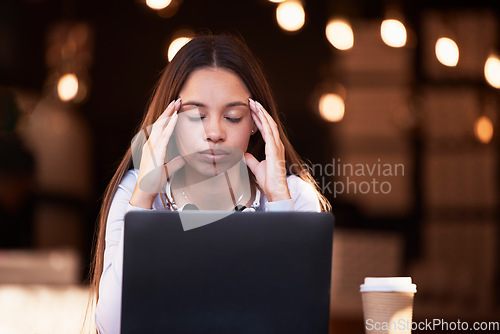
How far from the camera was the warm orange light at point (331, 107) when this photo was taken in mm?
4457

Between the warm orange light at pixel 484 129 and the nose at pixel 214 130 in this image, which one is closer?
the nose at pixel 214 130

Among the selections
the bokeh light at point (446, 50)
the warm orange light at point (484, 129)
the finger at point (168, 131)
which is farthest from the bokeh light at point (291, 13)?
the finger at point (168, 131)

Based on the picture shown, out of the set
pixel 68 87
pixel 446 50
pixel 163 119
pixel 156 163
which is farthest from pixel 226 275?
pixel 68 87

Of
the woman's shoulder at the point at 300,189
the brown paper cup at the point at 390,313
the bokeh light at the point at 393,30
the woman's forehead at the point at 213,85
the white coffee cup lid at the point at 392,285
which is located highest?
the bokeh light at the point at 393,30

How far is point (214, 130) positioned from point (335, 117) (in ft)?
9.96

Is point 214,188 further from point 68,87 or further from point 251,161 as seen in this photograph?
point 68,87

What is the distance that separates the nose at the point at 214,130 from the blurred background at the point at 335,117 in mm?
2753

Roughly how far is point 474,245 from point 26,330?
3.14 metres

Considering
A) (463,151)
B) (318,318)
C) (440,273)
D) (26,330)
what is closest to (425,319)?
(440,273)

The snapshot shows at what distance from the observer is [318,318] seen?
3.27 ft

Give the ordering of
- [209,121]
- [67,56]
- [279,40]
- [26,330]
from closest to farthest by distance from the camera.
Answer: [209,121] < [26,330] < [67,56] < [279,40]

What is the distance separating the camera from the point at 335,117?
4.50 m

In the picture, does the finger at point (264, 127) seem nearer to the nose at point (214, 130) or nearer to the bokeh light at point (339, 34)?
the nose at point (214, 130)

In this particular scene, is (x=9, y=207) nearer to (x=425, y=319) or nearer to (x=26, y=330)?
(x=26, y=330)
